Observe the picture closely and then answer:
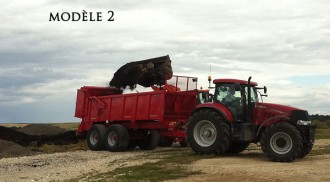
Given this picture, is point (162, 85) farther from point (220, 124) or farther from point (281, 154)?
point (281, 154)

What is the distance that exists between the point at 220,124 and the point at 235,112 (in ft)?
2.14

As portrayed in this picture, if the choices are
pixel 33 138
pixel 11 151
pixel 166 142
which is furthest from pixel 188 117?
pixel 33 138

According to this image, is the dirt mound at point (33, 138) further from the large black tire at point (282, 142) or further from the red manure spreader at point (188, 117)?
the large black tire at point (282, 142)

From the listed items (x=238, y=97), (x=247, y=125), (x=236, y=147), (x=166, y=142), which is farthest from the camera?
(x=166, y=142)

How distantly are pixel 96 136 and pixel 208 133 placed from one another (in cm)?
710

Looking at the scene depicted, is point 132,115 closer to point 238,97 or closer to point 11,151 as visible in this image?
point 11,151

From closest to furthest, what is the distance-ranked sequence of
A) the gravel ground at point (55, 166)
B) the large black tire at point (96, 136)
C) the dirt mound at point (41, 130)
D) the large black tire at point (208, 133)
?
1. the gravel ground at point (55, 166)
2. the large black tire at point (208, 133)
3. the large black tire at point (96, 136)
4. the dirt mound at point (41, 130)

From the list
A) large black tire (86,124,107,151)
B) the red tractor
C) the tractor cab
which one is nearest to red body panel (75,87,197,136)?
Result: large black tire (86,124,107,151)

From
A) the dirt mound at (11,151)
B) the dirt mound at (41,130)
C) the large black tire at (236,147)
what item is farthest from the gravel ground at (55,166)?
the dirt mound at (41,130)

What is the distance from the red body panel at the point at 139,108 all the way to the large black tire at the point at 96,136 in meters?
0.41

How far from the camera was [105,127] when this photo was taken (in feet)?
66.1

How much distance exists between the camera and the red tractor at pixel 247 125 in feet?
41.9

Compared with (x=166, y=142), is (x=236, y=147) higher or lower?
higher

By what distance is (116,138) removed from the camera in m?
18.8
